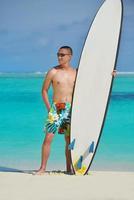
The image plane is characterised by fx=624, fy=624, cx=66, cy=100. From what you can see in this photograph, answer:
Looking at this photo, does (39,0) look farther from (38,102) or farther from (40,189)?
(40,189)

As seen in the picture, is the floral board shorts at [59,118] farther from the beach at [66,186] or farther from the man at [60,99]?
Answer: the beach at [66,186]

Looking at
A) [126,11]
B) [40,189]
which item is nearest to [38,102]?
[126,11]

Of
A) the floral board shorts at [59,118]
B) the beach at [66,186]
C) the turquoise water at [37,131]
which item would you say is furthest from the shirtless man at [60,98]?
the turquoise water at [37,131]

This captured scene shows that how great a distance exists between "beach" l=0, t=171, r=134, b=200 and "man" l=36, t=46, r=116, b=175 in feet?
0.69

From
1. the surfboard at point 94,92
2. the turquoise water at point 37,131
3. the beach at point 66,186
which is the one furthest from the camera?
the turquoise water at point 37,131

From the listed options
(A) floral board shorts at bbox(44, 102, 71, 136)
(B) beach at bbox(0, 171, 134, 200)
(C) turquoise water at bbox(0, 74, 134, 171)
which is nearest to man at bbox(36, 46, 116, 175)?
(A) floral board shorts at bbox(44, 102, 71, 136)

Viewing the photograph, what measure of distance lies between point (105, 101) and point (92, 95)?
102 millimetres

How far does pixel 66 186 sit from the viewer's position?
3.50 metres

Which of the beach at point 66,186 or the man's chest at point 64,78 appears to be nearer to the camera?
the beach at point 66,186

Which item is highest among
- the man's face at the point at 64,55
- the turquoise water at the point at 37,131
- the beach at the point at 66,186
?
the man's face at the point at 64,55

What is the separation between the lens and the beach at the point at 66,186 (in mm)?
3244

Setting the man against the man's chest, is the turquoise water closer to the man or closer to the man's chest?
the man

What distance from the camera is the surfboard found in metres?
3.95

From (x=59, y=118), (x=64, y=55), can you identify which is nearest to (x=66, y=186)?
(x=59, y=118)
